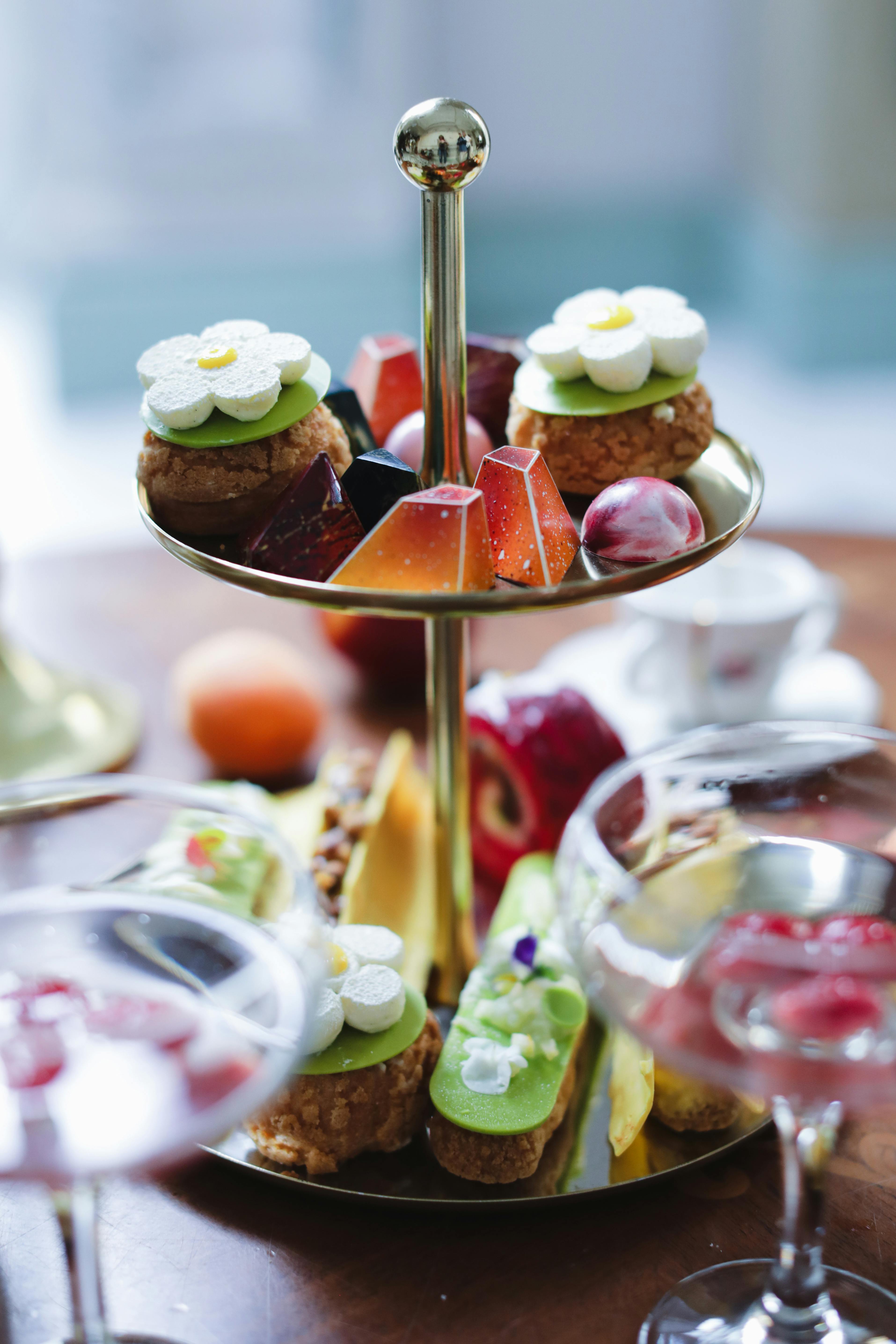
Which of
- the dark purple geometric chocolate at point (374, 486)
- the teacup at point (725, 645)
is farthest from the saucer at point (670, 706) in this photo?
the dark purple geometric chocolate at point (374, 486)

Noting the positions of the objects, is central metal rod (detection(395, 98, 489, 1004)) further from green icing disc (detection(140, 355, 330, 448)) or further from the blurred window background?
the blurred window background

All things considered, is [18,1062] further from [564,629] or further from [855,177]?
[855,177]

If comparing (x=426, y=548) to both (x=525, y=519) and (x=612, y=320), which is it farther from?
(x=612, y=320)

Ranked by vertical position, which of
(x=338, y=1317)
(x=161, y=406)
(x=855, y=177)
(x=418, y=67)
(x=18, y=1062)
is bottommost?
(x=338, y=1317)

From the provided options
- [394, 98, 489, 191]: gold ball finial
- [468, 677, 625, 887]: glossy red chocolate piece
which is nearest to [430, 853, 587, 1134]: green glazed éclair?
[468, 677, 625, 887]: glossy red chocolate piece

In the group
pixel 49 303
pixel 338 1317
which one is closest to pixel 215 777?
pixel 338 1317

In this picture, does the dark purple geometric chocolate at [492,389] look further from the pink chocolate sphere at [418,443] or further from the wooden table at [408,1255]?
the wooden table at [408,1255]

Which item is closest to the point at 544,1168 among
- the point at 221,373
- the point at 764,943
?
the point at 764,943
